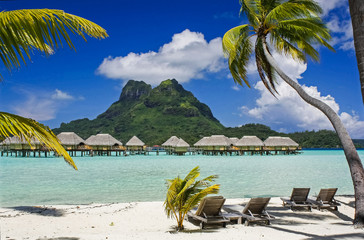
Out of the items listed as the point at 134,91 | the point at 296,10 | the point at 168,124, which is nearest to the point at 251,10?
the point at 296,10

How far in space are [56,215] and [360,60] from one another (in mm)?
7549

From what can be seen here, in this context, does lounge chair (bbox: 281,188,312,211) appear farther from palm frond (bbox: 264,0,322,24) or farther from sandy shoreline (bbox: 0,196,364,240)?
palm frond (bbox: 264,0,322,24)

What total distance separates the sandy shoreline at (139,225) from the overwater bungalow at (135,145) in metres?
46.0

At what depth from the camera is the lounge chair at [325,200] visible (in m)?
8.01

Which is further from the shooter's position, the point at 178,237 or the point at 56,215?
the point at 56,215

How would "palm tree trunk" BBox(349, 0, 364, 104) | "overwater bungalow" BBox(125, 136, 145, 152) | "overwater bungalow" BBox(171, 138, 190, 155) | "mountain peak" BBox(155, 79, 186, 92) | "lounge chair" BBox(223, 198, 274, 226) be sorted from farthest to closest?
"mountain peak" BBox(155, 79, 186, 92) < "overwater bungalow" BBox(171, 138, 190, 155) < "overwater bungalow" BBox(125, 136, 145, 152) < "lounge chair" BBox(223, 198, 274, 226) < "palm tree trunk" BBox(349, 0, 364, 104)

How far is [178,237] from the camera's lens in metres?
5.32

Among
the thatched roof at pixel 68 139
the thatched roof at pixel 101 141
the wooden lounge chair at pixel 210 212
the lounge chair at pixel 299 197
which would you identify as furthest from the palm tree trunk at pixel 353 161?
the thatched roof at pixel 101 141

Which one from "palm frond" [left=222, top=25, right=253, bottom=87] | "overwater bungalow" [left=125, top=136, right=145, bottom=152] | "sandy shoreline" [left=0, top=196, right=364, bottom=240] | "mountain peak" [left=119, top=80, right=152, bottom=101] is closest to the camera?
"sandy shoreline" [left=0, top=196, right=364, bottom=240]

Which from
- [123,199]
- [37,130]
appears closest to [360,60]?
[37,130]

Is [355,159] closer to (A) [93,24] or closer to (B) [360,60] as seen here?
(B) [360,60]

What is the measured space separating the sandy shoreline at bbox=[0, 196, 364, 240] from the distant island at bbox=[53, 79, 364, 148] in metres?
61.4

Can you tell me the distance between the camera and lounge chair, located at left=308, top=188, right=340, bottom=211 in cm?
801

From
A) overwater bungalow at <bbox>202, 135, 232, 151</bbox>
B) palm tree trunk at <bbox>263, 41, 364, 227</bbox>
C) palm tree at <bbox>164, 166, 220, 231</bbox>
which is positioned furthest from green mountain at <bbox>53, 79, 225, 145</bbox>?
palm tree at <bbox>164, 166, 220, 231</bbox>
